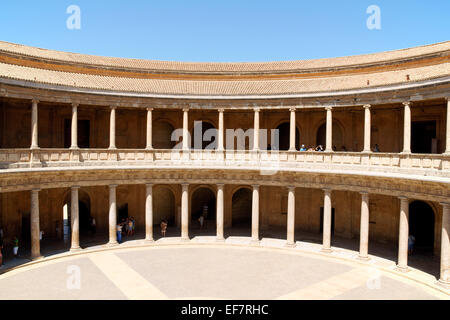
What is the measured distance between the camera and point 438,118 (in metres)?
25.1

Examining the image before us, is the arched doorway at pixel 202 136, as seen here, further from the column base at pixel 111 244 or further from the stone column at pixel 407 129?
the stone column at pixel 407 129

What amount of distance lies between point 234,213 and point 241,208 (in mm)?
964

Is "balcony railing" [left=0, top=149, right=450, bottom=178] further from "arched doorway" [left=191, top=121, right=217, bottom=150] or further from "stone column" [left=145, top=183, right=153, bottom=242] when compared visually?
"arched doorway" [left=191, top=121, right=217, bottom=150]

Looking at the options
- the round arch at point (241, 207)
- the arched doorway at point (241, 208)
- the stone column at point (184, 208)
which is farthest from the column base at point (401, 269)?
the round arch at point (241, 207)

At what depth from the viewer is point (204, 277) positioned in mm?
20844

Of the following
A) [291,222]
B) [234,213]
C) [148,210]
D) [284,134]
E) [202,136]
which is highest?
[284,134]

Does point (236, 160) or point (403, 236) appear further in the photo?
point (236, 160)

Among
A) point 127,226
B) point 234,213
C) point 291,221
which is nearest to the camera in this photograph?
point 291,221

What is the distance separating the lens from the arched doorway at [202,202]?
34812 mm

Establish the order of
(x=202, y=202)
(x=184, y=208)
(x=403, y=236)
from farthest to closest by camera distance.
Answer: (x=202, y=202), (x=184, y=208), (x=403, y=236)

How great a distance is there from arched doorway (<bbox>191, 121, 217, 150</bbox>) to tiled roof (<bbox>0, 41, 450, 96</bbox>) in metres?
3.48

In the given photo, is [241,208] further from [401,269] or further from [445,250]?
[445,250]

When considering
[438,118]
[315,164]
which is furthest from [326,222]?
[438,118]

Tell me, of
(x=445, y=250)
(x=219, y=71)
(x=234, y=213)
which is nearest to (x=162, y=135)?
(x=219, y=71)
